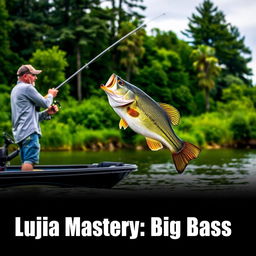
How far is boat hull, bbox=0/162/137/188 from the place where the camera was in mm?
9711

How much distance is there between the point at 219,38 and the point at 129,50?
17182mm

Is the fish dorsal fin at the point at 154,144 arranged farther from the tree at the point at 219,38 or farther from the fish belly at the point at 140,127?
the tree at the point at 219,38

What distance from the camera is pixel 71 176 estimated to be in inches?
402

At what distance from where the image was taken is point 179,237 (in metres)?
7.55

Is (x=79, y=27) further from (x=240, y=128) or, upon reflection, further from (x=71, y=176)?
(x=71, y=176)

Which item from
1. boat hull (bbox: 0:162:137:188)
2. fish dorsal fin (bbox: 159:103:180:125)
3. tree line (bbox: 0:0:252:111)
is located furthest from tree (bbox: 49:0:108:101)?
fish dorsal fin (bbox: 159:103:180:125)

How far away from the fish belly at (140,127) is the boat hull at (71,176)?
362 cm

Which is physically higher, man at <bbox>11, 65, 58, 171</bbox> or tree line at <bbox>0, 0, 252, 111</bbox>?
tree line at <bbox>0, 0, 252, 111</bbox>

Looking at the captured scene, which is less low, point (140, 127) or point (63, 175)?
point (140, 127)

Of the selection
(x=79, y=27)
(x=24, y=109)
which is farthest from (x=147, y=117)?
(x=79, y=27)

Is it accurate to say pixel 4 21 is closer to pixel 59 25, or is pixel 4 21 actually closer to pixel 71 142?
pixel 59 25

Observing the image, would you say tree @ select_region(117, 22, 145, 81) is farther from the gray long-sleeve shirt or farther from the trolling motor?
the gray long-sleeve shirt

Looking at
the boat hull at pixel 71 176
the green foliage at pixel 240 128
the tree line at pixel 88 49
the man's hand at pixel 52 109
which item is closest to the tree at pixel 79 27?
the tree line at pixel 88 49

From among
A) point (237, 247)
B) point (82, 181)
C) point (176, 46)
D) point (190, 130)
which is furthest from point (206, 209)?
point (176, 46)
